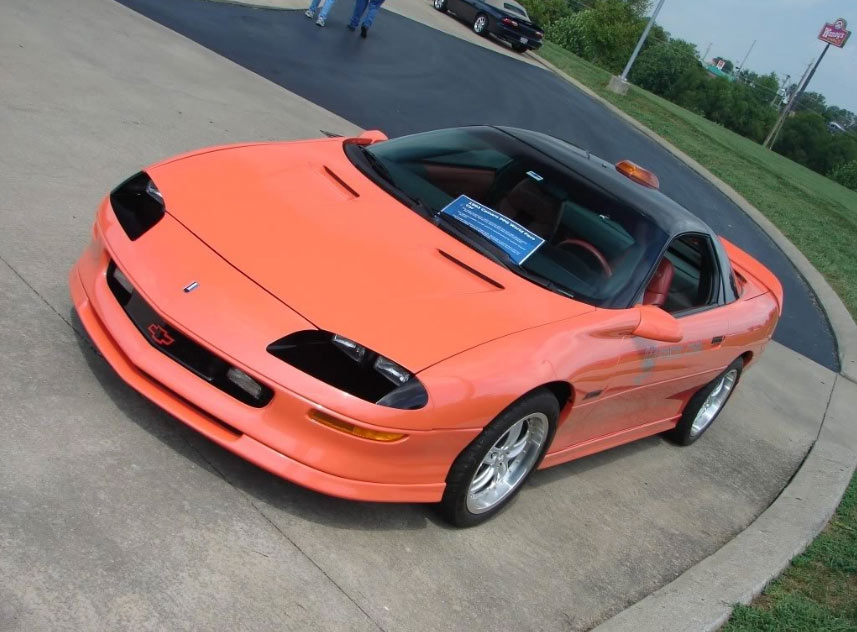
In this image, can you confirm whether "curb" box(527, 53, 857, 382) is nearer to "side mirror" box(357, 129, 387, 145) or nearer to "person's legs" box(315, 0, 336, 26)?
"side mirror" box(357, 129, 387, 145)

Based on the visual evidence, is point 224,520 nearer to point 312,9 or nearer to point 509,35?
point 312,9

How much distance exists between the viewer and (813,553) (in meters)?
5.03

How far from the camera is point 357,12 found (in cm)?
1691

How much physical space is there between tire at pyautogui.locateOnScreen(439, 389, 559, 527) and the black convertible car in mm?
22593

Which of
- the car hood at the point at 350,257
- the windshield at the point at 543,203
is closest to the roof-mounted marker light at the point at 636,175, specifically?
the windshield at the point at 543,203

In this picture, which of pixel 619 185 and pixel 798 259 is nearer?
pixel 619 185

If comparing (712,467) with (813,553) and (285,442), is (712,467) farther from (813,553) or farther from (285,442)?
(285,442)

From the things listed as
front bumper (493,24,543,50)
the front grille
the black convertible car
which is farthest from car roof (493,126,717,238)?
the black convertible car

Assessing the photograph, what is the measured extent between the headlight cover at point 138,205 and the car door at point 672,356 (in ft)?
6.68

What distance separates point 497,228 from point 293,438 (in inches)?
65.5

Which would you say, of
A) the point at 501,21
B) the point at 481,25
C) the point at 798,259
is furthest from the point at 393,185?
the point at 481,25

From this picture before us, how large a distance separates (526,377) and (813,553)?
2.38 m

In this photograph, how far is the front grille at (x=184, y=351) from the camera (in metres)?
3.41

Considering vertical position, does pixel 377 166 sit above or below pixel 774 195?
below
